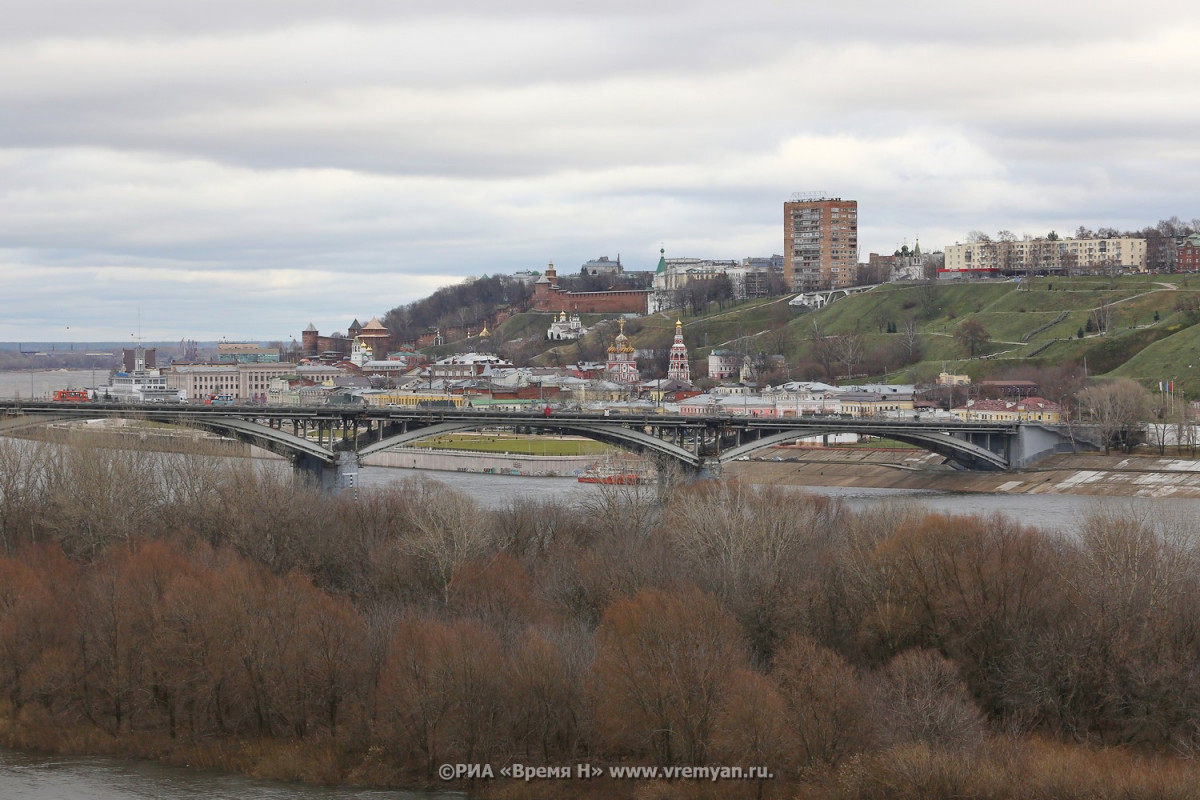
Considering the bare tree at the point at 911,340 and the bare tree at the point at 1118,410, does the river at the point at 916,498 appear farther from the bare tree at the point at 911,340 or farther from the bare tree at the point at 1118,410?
the bare tree at the point at 911,340

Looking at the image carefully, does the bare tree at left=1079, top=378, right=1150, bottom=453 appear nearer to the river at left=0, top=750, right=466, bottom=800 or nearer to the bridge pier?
the bridge pier

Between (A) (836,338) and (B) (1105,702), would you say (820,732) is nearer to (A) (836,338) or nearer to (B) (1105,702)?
(B) (1105,702)

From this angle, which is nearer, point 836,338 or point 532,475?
point 532,475

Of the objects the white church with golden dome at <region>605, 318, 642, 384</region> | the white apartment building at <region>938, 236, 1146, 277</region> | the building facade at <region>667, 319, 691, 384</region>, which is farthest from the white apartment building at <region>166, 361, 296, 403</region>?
the white apartment building at <region>938, 236, 1146, 277</region>

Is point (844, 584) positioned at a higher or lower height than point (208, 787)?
higher

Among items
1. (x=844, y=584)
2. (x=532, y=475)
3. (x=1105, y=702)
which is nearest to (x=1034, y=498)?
(x=532, y=475)

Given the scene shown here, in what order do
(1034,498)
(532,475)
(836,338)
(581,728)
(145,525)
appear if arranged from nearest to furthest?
1. (581,728)
2. (145,525)
3. (1034,498)
4. (532,475)
5. (836,338)

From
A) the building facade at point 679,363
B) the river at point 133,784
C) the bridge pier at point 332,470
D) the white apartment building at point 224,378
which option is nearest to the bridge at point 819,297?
the building facade at point 679,363
